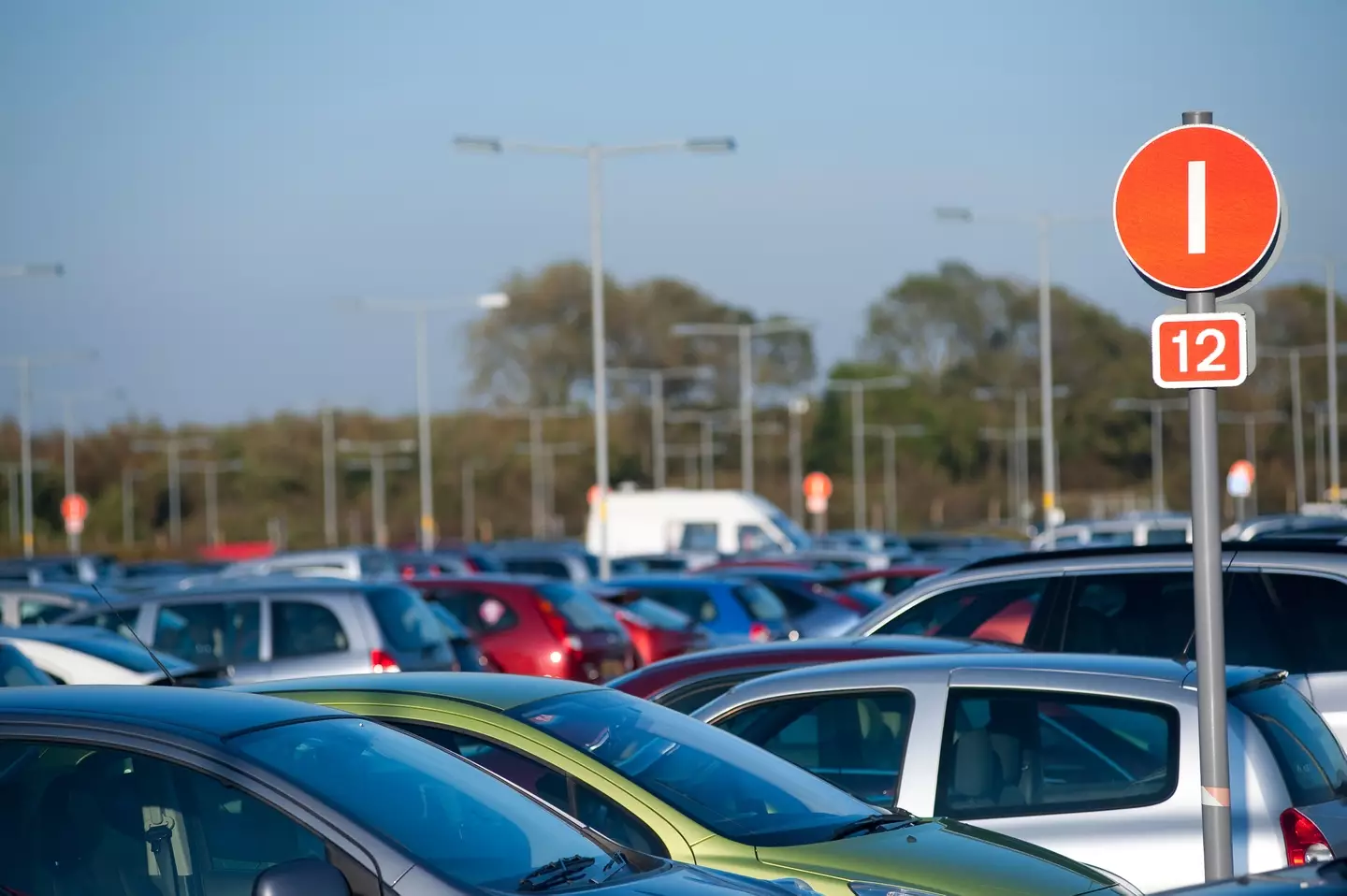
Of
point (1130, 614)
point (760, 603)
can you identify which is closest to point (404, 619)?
point (1130, 614)

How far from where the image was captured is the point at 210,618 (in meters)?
14.1

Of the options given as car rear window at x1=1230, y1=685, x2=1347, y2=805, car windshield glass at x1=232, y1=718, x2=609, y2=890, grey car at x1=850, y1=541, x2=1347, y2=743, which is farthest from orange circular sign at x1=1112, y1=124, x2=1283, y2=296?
grey car at x1=850, y1=541, x2=1347, y2=743

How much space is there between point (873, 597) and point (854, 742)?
15.3 meters

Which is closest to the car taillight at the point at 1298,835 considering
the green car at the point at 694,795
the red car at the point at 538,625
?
the green car at the point at 694,795

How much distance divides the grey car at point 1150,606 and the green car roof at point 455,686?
3423mm

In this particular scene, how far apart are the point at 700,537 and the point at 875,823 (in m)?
35.2

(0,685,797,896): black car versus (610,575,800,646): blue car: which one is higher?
(0,685,797,896): black car

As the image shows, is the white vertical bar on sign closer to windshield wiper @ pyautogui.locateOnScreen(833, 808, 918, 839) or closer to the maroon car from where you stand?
windshield wiper @ pyautogui.locateOnScreen(833, 808, 918, 839)

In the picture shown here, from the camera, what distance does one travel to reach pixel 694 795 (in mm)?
5586

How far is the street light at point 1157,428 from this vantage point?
76.3 m

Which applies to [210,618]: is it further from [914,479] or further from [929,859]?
[914,479]

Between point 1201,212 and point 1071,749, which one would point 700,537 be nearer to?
point 1071,749

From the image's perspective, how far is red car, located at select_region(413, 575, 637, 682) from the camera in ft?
53.7

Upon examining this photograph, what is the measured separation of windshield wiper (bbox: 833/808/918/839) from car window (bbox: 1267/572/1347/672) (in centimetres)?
322
